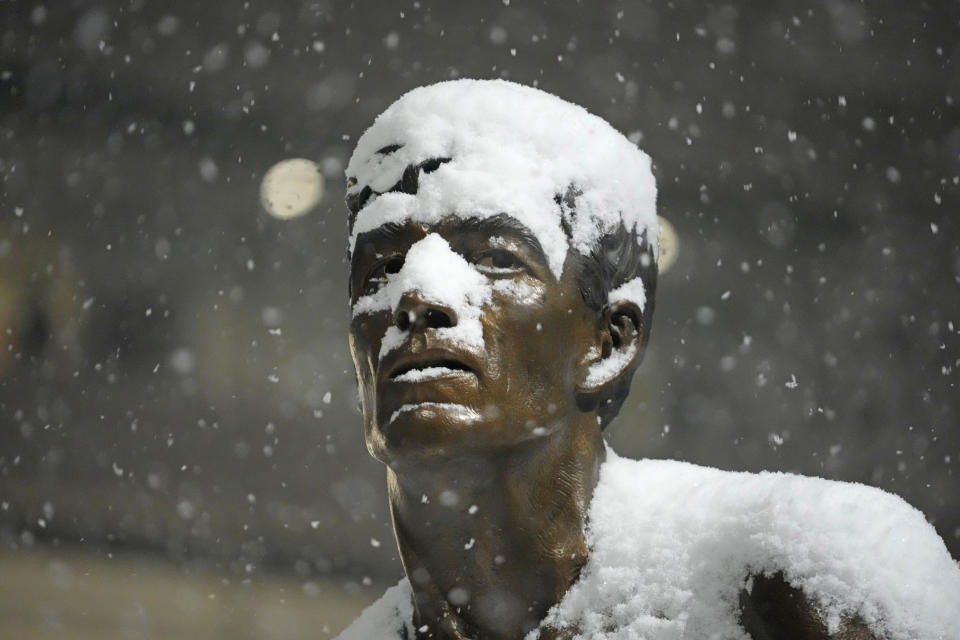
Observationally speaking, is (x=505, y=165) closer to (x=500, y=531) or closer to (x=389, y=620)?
(x=500, y=531)

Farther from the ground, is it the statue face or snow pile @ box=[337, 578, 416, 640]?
the statue face

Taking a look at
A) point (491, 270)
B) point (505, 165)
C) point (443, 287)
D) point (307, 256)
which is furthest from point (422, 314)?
point (307, 256)

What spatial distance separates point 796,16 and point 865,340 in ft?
3.75

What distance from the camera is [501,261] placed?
90.1 inches

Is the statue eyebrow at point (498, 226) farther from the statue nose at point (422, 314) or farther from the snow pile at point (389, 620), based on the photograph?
the snow pile at point (389, 620)

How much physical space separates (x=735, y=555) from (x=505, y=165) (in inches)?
32.9

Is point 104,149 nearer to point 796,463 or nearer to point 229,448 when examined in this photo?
point 229,448

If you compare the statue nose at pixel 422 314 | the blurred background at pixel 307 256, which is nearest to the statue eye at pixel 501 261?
the statue nose at pixel 422 314

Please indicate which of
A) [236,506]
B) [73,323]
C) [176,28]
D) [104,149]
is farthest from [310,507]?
[176,28]

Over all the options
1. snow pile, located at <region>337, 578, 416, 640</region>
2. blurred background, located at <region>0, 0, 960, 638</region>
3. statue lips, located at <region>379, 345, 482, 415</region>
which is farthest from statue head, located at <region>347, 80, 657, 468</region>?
blurred background, located at <region>0, 0, 960, 638</region>

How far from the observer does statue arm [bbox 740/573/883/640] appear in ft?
6.07

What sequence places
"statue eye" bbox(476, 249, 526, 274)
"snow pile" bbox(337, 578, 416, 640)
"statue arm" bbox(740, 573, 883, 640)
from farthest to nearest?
1. "snow pile" bbox(337, 578, 416, 640)
2. "statue eye" bbox(476, 249, 526, 274)
3. "statue arm" bbox(740, 573, 883, 640)

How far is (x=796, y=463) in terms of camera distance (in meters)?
3.98

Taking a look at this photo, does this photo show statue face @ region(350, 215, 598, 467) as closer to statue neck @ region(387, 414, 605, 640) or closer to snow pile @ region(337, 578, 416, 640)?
statue neck @ region(387, 414, 605, 640)
